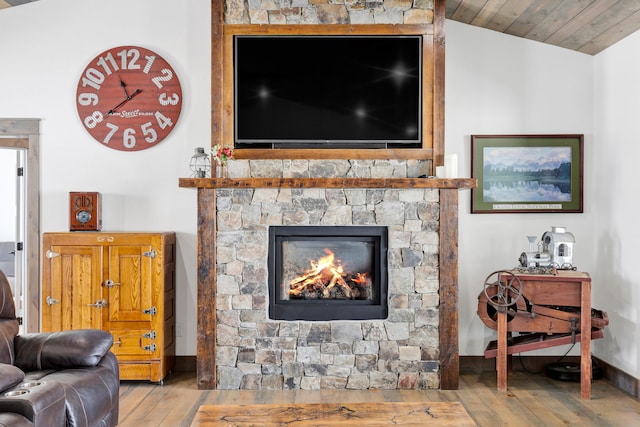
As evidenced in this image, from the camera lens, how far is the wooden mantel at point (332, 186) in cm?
414

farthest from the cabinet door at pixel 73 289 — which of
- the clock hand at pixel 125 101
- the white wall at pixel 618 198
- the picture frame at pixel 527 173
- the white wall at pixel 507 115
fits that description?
the white wall at pixel 618 198

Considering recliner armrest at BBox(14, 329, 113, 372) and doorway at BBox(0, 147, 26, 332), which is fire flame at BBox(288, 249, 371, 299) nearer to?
recliner armrest at BBox(14, 329, 113, 372)

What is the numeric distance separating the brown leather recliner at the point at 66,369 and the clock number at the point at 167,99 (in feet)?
6.90

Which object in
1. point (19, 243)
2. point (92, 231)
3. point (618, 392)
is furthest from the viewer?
point (19, 243)

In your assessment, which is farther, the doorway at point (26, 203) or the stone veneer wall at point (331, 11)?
the doorway at point (26, 203)

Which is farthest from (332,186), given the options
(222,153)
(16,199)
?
(16,199)

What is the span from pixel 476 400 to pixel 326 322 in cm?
118

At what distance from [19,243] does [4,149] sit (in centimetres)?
79

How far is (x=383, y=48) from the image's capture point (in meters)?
4.36

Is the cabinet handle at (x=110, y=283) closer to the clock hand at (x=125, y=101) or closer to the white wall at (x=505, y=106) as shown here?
the clock hand at (x=125, y=101)

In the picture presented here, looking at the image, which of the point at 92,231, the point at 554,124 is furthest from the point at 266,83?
the point at 554,124

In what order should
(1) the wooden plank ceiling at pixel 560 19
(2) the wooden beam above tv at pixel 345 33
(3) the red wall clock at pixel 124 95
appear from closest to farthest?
(1) the wooden plank ceiling at pixel 560 19 → (2) the wooden beam above tv at pixel 345 33 → (3) the red wall clock at pixel 124 95

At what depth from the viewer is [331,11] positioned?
4.36 meters

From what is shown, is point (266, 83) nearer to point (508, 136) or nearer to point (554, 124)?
point (508, 136)
